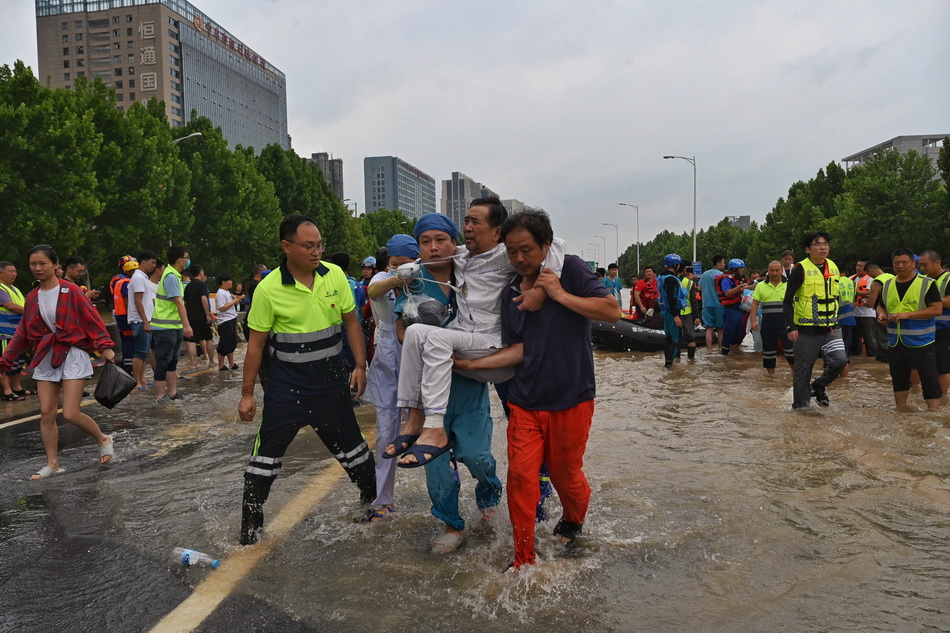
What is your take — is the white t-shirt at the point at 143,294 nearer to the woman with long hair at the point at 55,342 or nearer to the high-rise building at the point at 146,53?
the woman with long hair at the point at 55,342

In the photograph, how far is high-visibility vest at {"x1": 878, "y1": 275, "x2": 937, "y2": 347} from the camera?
793 centimetres

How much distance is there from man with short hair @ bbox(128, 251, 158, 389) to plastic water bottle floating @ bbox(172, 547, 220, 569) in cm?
623

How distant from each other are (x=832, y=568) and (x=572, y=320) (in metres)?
1.87

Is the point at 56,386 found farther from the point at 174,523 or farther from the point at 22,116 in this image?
the point at 22,116

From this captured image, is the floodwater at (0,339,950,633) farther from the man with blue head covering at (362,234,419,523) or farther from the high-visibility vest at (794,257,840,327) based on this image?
the high-visibility vest at (794,257,840,327)

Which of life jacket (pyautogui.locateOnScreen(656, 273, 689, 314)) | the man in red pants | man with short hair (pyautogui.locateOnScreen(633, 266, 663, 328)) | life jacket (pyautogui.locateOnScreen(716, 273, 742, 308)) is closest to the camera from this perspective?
the man in red pants

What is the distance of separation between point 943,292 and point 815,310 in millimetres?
1385

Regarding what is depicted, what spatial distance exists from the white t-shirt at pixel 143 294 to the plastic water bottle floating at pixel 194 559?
6.39m

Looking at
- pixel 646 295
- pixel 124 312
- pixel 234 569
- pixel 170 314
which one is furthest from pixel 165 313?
pixel 646 295

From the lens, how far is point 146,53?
380ft

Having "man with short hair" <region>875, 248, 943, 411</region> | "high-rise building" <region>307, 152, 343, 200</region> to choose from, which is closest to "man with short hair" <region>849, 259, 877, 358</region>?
"man with short hair" <region>875, 248, 943, 411</region>

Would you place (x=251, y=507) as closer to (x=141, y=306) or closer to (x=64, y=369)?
(x=64, y=369)

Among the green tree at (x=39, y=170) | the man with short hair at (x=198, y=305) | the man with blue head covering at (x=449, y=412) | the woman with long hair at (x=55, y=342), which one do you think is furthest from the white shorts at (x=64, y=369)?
the green tree at (x=39, y=170)

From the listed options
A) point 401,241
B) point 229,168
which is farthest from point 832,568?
point 229,168
